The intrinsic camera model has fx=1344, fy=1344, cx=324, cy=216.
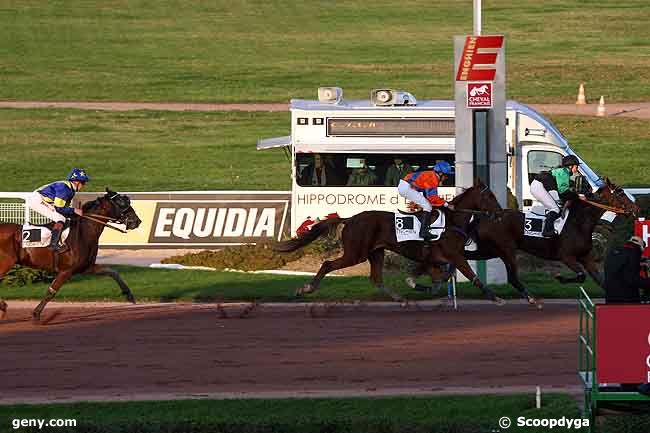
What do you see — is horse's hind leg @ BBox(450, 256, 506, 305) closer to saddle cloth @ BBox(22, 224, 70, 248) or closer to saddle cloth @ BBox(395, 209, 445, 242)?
saddle cloth @ BBox(395, 209, 445, 242)

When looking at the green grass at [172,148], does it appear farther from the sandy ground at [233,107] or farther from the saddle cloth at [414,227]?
the saddle cloth at [414,227]

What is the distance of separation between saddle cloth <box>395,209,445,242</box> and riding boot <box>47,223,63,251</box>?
15.6ft

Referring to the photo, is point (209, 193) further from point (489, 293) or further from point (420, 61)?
point (420, 61)

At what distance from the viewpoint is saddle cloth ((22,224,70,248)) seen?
18609 mm

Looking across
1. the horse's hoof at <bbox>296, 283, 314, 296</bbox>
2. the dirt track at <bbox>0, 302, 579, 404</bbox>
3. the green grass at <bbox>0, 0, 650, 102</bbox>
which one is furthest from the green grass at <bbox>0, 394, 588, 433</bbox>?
the green grass at <bbox>0, 0, 650, 102</bbox>

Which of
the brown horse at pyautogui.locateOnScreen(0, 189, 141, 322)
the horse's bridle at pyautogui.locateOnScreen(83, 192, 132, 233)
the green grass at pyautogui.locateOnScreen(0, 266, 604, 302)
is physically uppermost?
the horse's bridle at pyautogui.locateOnScreen(83, 192, 132, 233)

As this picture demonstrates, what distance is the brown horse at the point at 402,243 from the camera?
19.2m

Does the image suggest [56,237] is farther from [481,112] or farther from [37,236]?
[481,112]

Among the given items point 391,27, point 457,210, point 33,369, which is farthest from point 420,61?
point 33,369

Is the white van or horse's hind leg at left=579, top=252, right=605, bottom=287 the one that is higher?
the white van

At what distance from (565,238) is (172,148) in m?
23.2

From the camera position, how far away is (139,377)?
1485 cm

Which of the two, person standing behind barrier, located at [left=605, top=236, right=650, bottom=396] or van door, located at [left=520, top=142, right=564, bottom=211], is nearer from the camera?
person standing behind barrier, located at [left=605, top=236, right=650, bottom=396]

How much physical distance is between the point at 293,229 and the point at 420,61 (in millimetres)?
31570
